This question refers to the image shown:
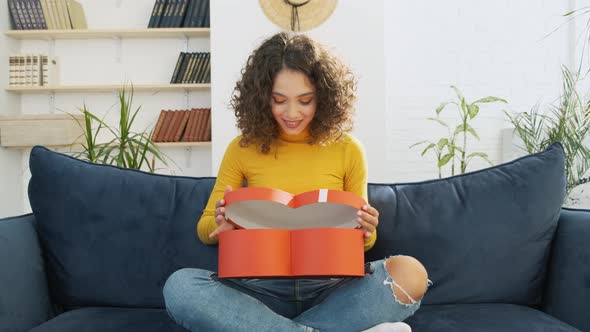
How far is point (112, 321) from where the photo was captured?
149 cm

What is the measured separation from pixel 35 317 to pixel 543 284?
4.33 feet

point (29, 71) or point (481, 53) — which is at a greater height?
point (481, 53)

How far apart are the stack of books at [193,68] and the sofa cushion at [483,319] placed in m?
3.01

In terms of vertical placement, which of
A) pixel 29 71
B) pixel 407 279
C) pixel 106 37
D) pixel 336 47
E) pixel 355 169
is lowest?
pixel 407 279

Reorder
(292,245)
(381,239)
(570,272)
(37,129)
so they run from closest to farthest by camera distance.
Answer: (292,245), (570,272), (381,239), (37,129)

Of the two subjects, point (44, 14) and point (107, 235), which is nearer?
point (107, 235)

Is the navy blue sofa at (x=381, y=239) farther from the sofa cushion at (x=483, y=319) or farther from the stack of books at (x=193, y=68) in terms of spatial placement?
the stack of books at (x=193, y=68)

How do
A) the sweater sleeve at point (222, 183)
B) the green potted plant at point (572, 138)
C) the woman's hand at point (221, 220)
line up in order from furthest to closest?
the green potted plant at point (572, 138) < the sweater sleeve at point (222, 183) < the woman's hand at point (221, 220)

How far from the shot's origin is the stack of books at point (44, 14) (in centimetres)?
432

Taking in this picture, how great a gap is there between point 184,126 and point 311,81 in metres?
2.75

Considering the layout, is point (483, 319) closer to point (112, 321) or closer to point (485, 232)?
point (485, 232)

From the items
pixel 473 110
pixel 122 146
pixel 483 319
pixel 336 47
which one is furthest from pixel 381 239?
pixel 336 47

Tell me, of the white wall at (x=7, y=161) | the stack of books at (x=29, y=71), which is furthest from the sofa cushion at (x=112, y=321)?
the stack of books at (x=29, y=71)

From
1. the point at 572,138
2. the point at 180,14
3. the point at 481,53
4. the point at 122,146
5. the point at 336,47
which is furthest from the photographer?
the point at 481,53
